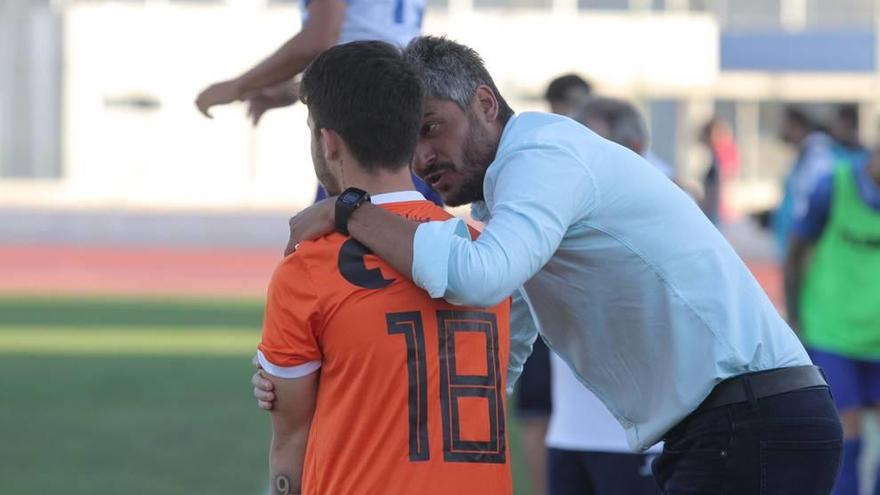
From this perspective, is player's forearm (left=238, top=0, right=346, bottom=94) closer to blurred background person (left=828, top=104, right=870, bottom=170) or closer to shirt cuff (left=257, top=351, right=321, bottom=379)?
shirt cuff (left=257, top=351, right=321, bottom=379)

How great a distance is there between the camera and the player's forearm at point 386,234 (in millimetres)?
2994

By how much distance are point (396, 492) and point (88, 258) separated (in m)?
24.8

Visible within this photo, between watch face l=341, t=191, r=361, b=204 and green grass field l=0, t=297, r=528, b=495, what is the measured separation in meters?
5.18

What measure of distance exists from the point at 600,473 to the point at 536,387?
4.65ft

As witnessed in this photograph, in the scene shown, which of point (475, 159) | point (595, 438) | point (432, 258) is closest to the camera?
point (432, 258)

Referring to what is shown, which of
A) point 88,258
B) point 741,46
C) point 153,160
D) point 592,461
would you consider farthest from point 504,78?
point 592,461

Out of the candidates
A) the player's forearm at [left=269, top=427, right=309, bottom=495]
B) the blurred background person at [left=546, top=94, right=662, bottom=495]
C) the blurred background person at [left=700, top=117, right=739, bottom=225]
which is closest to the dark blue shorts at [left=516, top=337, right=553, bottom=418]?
the blurred background person at [left=546, top=94, right=662, bottom=495]

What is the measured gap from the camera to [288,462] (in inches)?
127

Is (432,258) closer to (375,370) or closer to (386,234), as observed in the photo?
(386,234)

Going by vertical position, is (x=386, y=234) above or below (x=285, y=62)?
below

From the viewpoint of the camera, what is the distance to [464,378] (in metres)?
3.10

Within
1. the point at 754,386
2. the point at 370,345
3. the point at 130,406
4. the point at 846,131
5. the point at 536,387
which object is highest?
the point at 846,131

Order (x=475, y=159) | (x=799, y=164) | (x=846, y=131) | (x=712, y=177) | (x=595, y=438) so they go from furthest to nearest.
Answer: (x=712, y=177) → (x=846, y=131) → (x=799, y=164) → (x=595, y=438) → (x=475, y=159)

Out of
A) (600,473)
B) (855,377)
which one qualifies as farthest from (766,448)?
(855,377)
